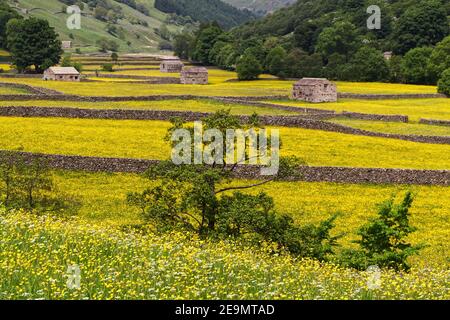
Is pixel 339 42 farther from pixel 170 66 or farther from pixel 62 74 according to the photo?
pixel 62 74

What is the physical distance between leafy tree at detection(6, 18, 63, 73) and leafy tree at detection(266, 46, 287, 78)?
134ft

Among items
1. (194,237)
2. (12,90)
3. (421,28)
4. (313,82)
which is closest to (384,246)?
(194,237)

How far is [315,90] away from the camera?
85062mm

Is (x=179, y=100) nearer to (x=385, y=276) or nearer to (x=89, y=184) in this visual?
(x=89, y=184)

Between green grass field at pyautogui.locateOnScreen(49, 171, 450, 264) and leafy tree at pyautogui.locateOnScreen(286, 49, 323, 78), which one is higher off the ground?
leafy tree at pyautogui.locateOnScreen(286, 49, 323, 78)

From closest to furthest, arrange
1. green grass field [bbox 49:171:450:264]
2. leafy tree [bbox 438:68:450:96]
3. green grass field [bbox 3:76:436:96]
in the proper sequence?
green grass field [bbox 49:171:450:264] → green grass field [bbox 3:76:436:96] → leafy tree [bbox 438:68:450:96]

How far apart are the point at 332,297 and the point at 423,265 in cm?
1364

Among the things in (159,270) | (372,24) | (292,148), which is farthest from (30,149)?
(372,24)

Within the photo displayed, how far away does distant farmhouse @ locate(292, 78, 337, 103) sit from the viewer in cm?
8506

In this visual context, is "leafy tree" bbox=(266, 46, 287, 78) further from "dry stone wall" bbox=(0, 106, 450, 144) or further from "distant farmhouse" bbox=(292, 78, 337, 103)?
"dry stone wall" bbox=(0, 106, 450, 144)

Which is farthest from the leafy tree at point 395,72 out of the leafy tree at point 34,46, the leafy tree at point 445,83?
the leafy tree at point 34,46

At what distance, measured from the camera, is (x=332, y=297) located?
15.2 meters

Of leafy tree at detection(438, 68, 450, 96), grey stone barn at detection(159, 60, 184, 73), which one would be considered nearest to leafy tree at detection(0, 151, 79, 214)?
leafy tree at detection(438, 68, 450, 96)

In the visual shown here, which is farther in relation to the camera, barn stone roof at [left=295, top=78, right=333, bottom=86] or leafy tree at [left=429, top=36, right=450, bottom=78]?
leafy tree at [left=429, top=36, right=450, bottom=78]
